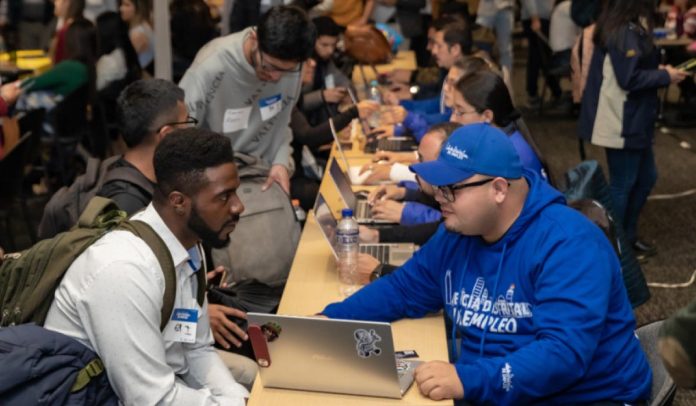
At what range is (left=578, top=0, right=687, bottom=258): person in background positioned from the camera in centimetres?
519

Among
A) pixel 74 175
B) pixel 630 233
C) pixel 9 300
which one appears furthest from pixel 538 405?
pixel 74 175

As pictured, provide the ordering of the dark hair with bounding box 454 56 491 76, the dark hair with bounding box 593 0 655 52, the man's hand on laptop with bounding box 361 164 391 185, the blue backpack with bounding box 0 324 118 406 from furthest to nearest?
the dark hair with bounding box 593 0 655 52 → the dark hair with bounding box 454 56 491 76 → the man's hand on laptop with bounding box 361 164 391 185 → the blue backpack with bounding box 0 324 118 406

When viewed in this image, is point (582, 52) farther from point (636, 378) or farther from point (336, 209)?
point (636, 378)

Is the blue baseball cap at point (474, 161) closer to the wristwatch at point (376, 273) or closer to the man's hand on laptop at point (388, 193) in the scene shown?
the wristwatch at point (376, 273)

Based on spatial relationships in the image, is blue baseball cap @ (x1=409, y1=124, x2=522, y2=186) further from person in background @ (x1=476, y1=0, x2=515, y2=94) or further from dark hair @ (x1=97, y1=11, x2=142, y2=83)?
person in background @ (x1=476, y1=0, x2=515, y2=94)

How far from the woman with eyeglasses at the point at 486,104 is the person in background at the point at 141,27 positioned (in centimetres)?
317

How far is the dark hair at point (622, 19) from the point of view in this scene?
5141 mm

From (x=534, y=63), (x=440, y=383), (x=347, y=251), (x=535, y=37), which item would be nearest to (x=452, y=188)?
(x=440, y=383)

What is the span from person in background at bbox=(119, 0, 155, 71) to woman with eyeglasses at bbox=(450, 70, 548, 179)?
3173mm

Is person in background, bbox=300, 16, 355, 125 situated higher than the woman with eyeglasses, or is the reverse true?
the woman with eyeglasses

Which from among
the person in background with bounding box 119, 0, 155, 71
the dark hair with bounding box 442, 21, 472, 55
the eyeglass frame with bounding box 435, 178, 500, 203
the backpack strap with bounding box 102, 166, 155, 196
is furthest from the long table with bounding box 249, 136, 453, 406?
the person in background with bounding box 119, 0, 155, 71

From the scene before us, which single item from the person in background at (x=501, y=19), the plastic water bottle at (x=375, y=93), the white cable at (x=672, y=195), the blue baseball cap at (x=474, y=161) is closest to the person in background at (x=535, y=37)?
the person in background at (x=501, y=19)

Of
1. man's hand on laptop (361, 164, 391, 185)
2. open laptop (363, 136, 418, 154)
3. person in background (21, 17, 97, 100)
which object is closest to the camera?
man's hand on laptop (361, 164, 391, 185)

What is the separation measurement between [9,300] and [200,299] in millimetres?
533
